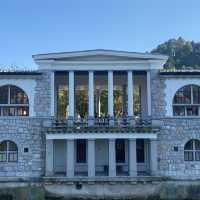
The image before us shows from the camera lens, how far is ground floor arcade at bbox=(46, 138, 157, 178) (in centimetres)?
2836

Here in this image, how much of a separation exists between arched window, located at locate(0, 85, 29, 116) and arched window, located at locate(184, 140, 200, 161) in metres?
12.0

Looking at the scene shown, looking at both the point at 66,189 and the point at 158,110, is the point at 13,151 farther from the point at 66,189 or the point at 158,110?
the point at 158,110

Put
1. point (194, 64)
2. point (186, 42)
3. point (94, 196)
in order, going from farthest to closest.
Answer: point (186, 42), point (194, 64), point (94, 196)

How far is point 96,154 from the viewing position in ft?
102

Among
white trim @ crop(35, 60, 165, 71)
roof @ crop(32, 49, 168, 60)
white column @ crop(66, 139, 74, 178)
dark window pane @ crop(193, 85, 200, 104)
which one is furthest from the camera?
dark window pane @ crop(193, 85, 200, 104)

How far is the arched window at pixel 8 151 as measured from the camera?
94.5 ft

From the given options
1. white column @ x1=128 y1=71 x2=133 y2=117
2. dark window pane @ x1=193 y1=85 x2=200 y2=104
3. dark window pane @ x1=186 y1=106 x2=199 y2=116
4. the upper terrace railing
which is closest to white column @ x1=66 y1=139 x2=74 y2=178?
the upper terrace railing

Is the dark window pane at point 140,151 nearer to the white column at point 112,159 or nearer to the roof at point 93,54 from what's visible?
the white column at point 112,159

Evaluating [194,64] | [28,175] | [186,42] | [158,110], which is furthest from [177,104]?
[186,42]

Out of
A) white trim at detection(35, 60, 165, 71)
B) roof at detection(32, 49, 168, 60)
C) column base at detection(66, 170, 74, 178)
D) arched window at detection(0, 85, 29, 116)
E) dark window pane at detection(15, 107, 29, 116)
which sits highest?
roof at detection(32, 49, 168, 60)

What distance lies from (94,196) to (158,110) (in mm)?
7725

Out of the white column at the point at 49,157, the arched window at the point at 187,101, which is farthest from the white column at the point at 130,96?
the white column at the point at 49,157

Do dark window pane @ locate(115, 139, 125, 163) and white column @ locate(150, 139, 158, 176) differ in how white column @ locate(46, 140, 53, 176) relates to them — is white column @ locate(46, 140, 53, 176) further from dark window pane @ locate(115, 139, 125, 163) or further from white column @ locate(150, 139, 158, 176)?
white column @ locate(150, 139, 158, 176)

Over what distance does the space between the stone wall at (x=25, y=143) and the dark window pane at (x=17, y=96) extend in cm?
129
